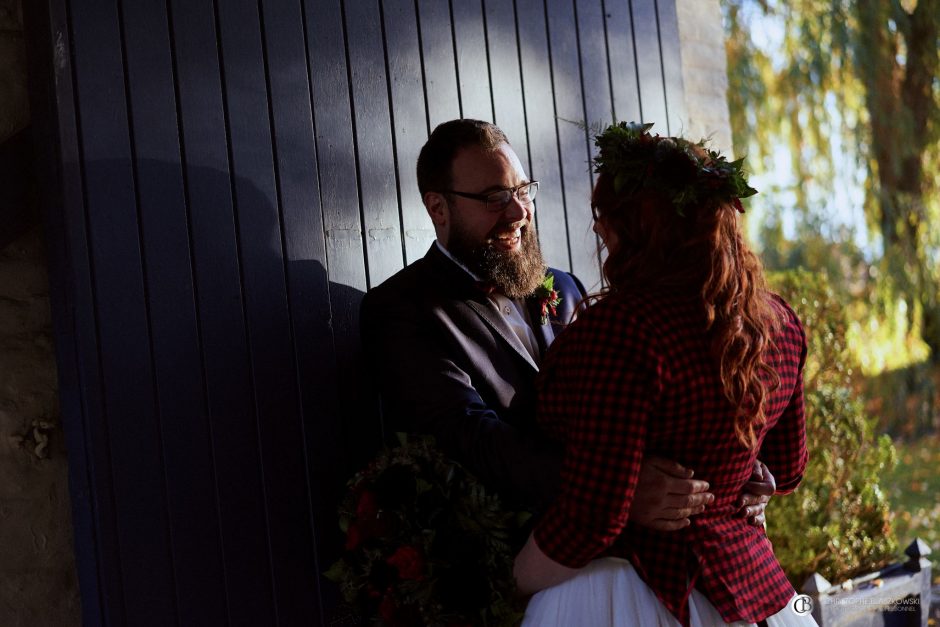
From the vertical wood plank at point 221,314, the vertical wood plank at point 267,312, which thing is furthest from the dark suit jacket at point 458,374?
the vertical wood plank at point 221,314

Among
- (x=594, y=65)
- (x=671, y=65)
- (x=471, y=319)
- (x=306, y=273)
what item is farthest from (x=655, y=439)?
(x=671, y=65)

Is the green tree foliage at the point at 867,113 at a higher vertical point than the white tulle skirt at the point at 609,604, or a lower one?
higher

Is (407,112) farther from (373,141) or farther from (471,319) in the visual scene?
(471,319)

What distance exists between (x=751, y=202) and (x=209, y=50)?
7.28m

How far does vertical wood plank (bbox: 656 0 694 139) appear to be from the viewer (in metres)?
4.09

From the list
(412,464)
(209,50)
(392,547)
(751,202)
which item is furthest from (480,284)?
(751,202)

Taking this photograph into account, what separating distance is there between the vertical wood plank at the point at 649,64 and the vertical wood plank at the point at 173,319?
203 centimetres

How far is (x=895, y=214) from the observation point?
8.66 metres

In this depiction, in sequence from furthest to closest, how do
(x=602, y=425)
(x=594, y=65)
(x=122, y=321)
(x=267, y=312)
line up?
(x=594, y=65) < (x=267, y=312) < (x=122, y=321) < (x=602, y=425)

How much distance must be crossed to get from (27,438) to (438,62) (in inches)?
67.1

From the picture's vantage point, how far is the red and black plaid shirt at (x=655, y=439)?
1982mm

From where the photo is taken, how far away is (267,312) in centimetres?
275

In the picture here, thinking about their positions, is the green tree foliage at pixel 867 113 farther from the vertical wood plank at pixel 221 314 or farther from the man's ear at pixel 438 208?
the vertical wood plank at pixel 221 314

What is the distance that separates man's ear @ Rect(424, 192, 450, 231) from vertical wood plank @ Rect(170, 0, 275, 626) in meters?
0.57
